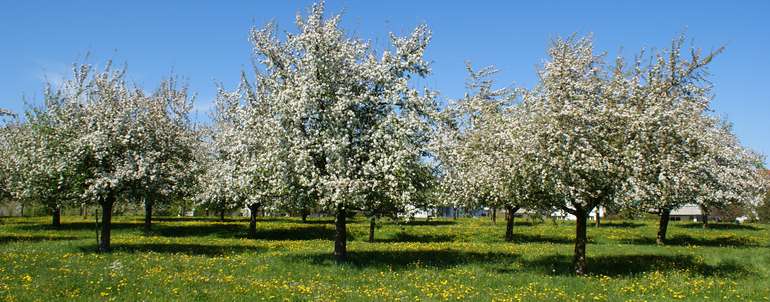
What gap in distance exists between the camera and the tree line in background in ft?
72.9

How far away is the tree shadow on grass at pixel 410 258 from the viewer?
2514 cm

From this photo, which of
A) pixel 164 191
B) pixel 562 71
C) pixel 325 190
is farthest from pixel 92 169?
pixel 562 71

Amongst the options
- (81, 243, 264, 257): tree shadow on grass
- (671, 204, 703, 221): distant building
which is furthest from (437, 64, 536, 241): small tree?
(671, 204, 703, 221): distant building

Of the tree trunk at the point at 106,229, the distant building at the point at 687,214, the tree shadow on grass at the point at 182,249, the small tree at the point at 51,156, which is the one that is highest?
the small tree at the point at 51,156

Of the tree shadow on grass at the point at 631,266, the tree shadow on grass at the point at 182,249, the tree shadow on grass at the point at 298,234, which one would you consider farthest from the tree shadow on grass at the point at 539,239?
the tree shadow on grass at the point at 182,249

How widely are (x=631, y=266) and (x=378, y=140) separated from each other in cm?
1237

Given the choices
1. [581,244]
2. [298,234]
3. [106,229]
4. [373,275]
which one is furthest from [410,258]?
[298,234]

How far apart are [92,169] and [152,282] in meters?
13.1

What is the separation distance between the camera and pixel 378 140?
24.1m

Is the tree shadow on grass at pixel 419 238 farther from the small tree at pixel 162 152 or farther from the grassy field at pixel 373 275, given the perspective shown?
the small tree at pixel 162 152

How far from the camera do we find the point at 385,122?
23781mm

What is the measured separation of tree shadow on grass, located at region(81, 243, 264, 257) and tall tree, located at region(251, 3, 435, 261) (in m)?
7.83

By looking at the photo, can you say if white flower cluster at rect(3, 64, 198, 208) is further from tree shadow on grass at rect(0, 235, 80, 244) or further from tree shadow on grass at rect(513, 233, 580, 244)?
tree shadow on grass at rect(513, 233, 580, 244)

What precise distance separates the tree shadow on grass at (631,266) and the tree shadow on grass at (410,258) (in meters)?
1.82
